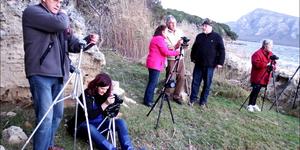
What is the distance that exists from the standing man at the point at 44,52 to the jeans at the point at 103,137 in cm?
84

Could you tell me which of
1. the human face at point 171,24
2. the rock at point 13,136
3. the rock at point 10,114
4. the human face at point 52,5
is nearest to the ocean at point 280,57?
the human face at point 171,24

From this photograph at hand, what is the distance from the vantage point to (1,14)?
16.3 ft

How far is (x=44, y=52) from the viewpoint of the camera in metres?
3.65

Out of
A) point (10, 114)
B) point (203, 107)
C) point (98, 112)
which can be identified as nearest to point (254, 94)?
point (203, 107)

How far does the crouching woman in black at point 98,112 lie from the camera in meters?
4.59

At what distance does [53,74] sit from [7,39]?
5.31ft

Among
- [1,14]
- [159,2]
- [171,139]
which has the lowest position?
[171,139]

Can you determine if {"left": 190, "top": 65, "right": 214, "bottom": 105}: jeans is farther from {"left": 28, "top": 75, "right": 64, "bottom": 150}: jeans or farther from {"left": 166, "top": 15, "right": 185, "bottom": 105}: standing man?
{"left": 28, "top": 75, "right": 64, "bottom": 150}: jeans

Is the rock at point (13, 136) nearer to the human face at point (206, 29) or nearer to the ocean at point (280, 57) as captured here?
the human face at point (206, 29)

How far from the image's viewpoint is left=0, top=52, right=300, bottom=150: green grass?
540 cm

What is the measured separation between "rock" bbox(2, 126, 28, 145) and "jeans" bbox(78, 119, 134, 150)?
67 cm

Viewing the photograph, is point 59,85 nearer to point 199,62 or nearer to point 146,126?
point 146,126

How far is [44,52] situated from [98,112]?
1273 millimetres

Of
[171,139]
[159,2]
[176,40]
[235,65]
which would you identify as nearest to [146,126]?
[171,139]
